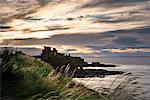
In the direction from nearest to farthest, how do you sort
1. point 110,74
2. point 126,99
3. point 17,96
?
point 17,96, point 126,99, point 110,74

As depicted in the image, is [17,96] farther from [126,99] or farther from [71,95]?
[126,99]

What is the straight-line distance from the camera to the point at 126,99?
12.3 meters

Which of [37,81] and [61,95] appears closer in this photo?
[61,95]

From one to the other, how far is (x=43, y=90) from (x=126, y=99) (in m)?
2.53

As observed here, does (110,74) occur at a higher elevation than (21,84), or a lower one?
lower

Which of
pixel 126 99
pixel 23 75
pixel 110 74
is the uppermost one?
pixel 23 75

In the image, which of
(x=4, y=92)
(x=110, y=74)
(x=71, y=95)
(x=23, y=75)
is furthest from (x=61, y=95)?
(x=110, y=74)

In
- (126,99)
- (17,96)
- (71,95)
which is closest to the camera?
(17,96)

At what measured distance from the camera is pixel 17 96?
10.2m

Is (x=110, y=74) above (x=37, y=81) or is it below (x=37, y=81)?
below

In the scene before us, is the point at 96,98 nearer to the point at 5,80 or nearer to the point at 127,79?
the point at 127,79

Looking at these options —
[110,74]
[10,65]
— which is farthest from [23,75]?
[110,74]

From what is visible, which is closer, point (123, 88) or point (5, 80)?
point (5, 80)

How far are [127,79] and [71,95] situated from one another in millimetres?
2415
